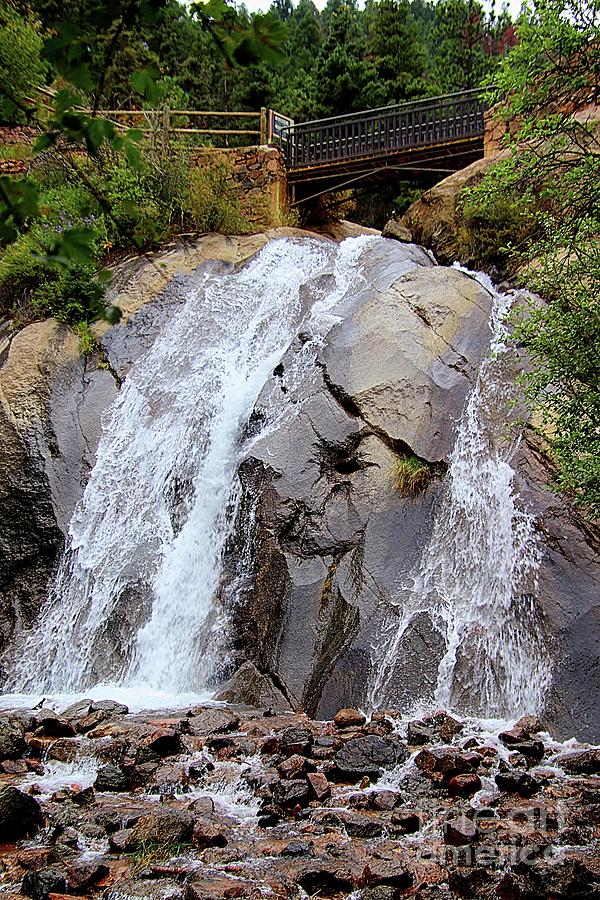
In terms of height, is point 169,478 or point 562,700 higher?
point 169,478

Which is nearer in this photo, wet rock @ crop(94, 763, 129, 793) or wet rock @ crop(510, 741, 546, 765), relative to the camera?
wet rock @ crop(94, 763, 129, 793)

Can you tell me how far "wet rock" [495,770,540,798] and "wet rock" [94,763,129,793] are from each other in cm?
266

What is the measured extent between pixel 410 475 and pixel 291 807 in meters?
4.85

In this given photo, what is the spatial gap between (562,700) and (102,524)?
6.39m

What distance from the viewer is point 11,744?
20.0 ft

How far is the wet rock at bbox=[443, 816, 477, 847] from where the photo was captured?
14.4ft

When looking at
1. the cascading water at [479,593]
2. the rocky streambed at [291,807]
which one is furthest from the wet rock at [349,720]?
the cascading water at [479,593]

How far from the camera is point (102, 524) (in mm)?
10688

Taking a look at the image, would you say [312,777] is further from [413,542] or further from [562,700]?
[413,542]

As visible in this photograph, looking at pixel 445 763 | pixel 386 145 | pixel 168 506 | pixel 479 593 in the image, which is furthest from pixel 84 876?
pixel 386 145

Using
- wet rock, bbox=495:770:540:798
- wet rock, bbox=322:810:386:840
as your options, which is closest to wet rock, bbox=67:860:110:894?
wet rock, bbox=322:810:386:840

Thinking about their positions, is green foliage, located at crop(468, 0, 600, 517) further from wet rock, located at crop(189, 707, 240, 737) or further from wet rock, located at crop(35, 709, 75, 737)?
wet rock, located at crop(35, 709, 75, 737)

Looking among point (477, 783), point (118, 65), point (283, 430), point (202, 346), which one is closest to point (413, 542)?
point (283, 430)

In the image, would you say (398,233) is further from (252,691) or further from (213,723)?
(213,723)
